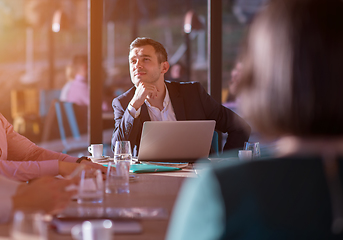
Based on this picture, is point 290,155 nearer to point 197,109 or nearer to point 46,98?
point 197,109

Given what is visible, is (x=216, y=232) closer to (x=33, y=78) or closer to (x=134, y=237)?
(x=134, y=237)

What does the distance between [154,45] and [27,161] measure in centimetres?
177

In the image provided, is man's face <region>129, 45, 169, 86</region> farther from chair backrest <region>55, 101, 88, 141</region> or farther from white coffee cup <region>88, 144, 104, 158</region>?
chair backrest <region>55, 101, 88, 141</region>

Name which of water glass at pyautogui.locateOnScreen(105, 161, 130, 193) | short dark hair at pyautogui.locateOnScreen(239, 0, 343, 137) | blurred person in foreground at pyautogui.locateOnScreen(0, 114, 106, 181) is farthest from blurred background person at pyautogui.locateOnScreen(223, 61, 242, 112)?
blurred person in foreground at pyautogui.locateOnScreen(0, 114, 106, 181)

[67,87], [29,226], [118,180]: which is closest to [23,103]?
[67,87]

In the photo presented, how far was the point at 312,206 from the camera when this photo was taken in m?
0.67

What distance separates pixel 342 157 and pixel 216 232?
0.27 metres

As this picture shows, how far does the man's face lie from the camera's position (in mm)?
3195

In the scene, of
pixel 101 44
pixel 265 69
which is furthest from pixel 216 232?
pixel 101 44

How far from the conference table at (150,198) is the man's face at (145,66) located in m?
1.08

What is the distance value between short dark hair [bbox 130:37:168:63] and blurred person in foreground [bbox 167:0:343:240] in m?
2.62

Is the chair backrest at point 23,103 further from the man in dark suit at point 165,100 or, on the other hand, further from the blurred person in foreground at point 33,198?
the blurred person in foreground at point 33,198

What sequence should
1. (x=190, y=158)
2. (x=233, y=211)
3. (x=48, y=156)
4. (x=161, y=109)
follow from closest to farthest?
(x=233, y=211) < (x=48, y=156) < (x=190, y=158) < (x=161, y=109)

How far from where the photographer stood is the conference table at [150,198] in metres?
1.06
